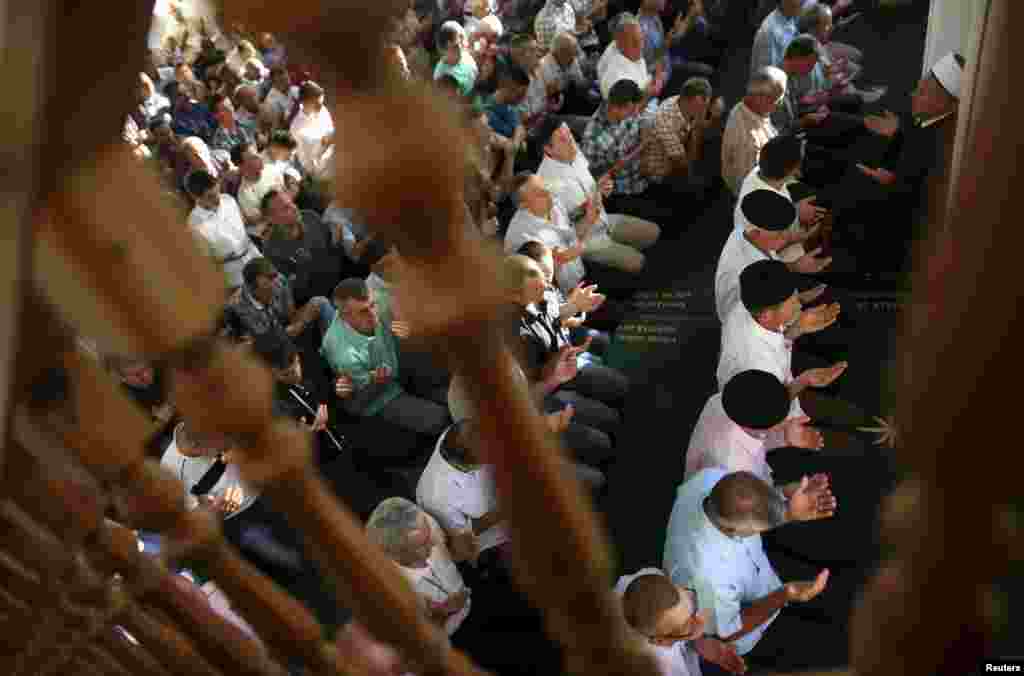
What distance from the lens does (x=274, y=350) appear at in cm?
406

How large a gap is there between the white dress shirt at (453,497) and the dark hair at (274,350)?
3.03 ft

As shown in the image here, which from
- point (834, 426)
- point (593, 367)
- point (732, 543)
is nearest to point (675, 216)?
point (593, 367)

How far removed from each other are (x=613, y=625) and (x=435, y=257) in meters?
0.37

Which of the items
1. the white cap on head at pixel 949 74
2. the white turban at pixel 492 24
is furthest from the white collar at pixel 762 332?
the white turban at pixel 492 24

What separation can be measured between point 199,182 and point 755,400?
125 inches

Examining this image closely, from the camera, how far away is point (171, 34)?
8438 millimetres

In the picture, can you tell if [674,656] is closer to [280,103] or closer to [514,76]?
[514,76]

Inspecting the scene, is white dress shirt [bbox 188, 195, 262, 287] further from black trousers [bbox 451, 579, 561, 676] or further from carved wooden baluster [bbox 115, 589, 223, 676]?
carved wooden baluster [bbox 115, 589, 223, 676]

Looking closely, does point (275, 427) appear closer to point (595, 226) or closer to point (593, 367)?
point (593, 367)

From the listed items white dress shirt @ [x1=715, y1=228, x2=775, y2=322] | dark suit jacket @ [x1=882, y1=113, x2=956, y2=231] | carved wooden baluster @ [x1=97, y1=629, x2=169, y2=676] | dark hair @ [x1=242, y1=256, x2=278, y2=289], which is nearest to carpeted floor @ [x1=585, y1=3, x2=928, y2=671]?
white dress shirt @ [x1=715, y1=228, x2=775, y2=322]

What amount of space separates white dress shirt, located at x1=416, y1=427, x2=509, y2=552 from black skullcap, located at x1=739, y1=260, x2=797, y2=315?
1.32 m

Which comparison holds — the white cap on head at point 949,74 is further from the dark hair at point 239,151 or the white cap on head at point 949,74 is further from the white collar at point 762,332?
the dark hair at point 239,151

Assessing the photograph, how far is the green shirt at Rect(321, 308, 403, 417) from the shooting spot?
4.19 m

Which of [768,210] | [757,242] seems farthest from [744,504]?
[768,210]
